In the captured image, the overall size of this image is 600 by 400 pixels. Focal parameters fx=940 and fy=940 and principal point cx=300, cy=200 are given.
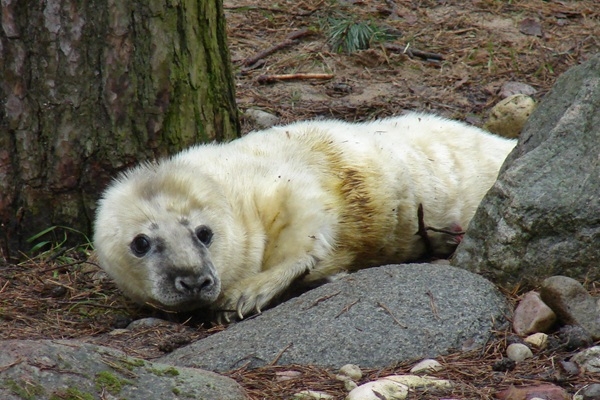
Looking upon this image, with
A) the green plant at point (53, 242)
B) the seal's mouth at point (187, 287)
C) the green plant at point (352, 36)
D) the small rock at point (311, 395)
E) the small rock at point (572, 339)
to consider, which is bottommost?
the green plant at point (53, 242)

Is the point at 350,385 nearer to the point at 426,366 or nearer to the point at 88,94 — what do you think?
the point at 426,366

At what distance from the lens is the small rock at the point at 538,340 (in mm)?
3779

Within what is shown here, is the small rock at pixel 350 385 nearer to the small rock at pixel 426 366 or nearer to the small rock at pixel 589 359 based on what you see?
the small rock at pixel 426 366

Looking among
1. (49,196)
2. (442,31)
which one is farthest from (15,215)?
(442,31)

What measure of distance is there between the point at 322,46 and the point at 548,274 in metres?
3.96

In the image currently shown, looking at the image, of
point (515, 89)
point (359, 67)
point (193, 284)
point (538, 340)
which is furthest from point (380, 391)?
point (359, 67)

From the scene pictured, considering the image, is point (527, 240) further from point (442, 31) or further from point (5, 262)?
point (442, 31)

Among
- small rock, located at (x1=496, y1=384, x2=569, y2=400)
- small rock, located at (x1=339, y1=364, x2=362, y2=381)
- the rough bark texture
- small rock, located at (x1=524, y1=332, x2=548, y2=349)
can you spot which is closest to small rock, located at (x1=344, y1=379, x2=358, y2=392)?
small rock, located at (x1=339, y1=364, x2=362, y2=381)

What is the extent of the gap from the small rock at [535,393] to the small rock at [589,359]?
0.70ft

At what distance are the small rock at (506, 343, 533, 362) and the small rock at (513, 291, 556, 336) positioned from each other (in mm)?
166

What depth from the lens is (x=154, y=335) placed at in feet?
14.4

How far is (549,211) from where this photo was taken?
4.27 m

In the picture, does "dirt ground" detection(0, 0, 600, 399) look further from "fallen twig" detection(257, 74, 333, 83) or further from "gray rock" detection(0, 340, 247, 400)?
"gray rock" detection(0, 340, 247, 400)

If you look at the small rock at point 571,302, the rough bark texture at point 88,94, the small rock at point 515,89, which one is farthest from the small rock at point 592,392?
the small rock at point 515,89
